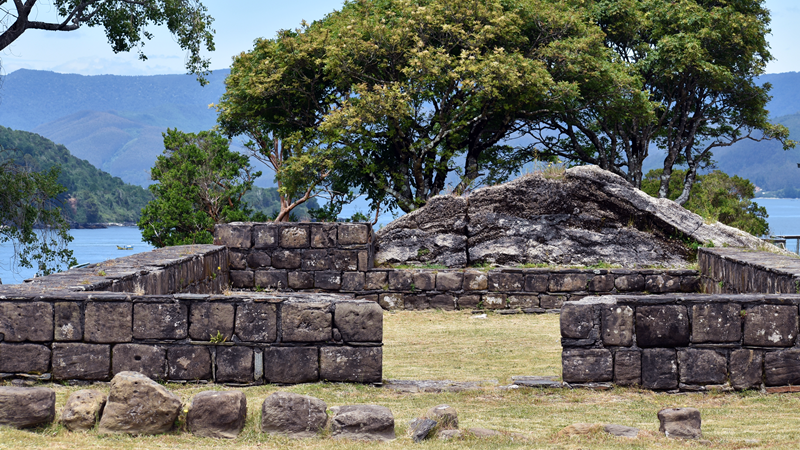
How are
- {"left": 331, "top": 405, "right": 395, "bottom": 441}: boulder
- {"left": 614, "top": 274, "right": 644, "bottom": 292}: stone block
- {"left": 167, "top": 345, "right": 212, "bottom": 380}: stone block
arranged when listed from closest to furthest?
{"left": 331, "top": 405, "right": 395, "bottom": 441}: boulder, {"left": 167, "top": 345, "right": 212, "bottom": 380}: stone block, {"left": 614, "top": 274, "right": 644, "bottom": 292}: stone block

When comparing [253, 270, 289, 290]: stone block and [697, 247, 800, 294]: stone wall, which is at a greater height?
[697, 247, 800, 294]: stone wall

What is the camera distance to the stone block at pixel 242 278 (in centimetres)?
1208

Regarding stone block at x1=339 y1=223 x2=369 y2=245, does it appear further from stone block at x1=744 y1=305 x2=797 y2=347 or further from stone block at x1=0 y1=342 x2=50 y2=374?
stone block at x1=744 y1=305 x2=797 y2=347

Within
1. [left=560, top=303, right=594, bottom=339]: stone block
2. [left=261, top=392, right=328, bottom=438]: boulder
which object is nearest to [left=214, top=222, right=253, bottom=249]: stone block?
[left=560, top=303, right=594, bottom=339]: stone block

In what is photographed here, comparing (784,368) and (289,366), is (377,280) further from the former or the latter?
(784,368)

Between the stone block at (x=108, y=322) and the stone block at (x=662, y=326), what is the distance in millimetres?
4317

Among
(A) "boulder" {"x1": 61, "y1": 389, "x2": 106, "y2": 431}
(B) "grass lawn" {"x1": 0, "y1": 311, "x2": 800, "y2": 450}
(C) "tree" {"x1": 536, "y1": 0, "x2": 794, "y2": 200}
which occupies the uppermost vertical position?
(C) "tree" {"x1": 536, "y1": 0, "x2": 794, "y2": 200}

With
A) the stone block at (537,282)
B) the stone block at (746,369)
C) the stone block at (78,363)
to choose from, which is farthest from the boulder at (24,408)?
the stone block at (537,282)

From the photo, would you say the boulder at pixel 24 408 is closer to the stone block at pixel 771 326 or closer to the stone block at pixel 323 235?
the stone block at pixel 771 326

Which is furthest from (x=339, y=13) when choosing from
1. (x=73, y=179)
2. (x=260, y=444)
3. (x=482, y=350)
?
(x=73, y=179)

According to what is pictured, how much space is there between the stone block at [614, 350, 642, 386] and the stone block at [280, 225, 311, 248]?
6.98 metres

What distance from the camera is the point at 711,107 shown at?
1053 inches

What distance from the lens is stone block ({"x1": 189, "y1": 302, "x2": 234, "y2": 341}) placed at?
595cm

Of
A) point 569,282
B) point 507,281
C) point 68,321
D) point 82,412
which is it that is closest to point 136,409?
point 82,412
